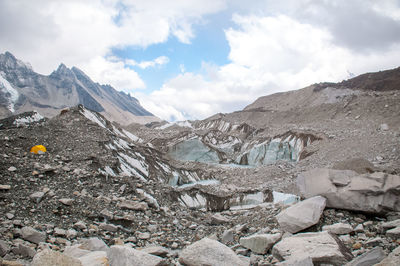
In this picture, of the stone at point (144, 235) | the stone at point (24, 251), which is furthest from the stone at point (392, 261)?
the stone at point (24, 251)

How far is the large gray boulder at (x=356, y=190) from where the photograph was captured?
603 cm

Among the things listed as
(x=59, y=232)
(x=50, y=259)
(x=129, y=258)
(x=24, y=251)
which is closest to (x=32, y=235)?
(x=59, y=232)

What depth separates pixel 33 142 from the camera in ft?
39.7

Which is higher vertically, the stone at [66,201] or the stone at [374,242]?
the stone at [66,201]

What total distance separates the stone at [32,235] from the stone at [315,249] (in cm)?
479

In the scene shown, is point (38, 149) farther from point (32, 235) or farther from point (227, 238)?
point (227, 238)

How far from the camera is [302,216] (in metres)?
5.91

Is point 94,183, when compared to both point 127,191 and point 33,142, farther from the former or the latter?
point 33,142

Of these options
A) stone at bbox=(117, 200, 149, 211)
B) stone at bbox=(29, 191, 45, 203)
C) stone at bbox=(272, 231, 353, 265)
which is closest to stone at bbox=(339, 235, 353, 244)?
stone at bbox=(272, 231, 353, 265)

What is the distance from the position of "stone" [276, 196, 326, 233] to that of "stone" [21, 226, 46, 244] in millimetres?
5136

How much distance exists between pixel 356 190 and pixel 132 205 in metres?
6.06

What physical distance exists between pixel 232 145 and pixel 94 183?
34.7 m

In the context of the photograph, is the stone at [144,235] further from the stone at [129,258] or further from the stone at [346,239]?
the stone at [346,239]

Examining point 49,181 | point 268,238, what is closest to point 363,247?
point 268,238
